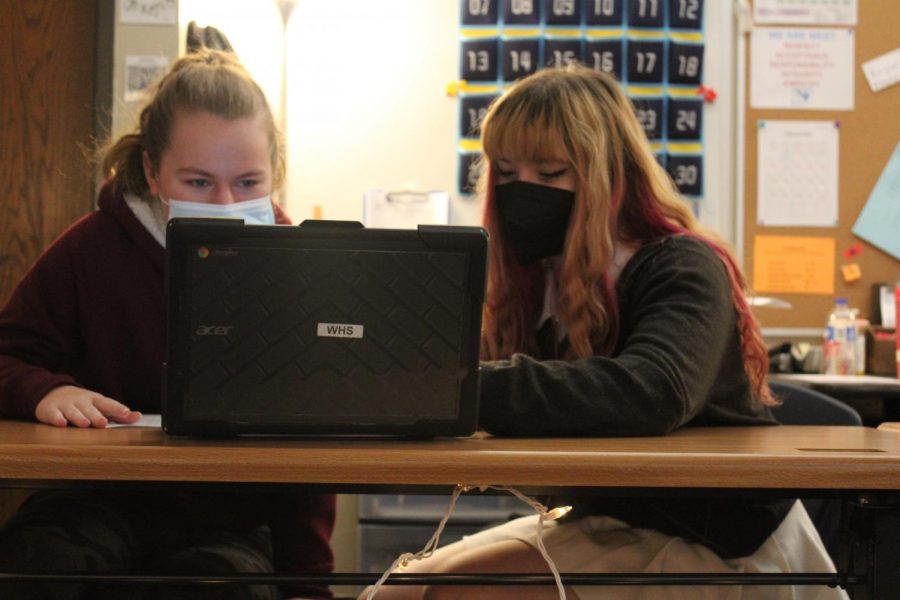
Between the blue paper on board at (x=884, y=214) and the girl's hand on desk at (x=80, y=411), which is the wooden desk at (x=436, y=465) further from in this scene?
the blue paper on board at (x=884, y=214)

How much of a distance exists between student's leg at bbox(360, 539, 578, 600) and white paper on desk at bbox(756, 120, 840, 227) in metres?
2.08

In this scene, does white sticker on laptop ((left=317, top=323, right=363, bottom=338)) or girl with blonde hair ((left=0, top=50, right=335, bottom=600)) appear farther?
girl with blonde hair ((left=0, top=50, right=335, bottom=600))

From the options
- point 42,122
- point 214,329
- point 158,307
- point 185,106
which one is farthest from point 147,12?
point 214,329

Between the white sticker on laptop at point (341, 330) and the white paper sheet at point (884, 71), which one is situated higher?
the white paper sheet at point (884, 71)

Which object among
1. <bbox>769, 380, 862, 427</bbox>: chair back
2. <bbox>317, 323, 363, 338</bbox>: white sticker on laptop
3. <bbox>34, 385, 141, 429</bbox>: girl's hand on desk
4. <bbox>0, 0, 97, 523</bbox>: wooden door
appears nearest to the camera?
<bbox>317, 323, 363, 338</bbox>: white sticker on laptop

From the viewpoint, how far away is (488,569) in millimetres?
1180

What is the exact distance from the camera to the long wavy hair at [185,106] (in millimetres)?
1367

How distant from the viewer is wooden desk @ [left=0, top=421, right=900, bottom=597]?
0.80 meters

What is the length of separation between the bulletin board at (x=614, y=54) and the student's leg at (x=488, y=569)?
192cm

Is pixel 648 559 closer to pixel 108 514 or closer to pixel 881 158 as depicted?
pixel 108 514

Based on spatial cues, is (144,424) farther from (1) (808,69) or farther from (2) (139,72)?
(1) (808,69)

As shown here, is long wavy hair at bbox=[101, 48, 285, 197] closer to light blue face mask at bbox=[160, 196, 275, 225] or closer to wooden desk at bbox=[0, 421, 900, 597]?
light blue face mask at bbox=[160, 196, 275, 225]

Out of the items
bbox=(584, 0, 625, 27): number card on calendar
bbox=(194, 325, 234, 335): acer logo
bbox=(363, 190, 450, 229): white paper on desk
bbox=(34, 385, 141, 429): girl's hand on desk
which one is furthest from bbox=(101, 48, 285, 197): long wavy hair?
bbox=(584, 0, 625, 27): number card on calendar

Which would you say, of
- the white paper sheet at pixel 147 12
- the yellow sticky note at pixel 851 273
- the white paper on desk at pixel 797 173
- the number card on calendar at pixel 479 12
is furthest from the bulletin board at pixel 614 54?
the white paper sheet at pixel 147 12
